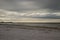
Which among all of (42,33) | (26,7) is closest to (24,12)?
(26,7)

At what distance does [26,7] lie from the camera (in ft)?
2.19

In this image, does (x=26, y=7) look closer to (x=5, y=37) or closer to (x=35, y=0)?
(x=35, y=0)

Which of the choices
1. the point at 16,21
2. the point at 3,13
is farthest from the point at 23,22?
the point at 3,13

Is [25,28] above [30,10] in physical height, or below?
below

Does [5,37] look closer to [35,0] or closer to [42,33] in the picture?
[42,33]

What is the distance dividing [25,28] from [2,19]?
0.15m

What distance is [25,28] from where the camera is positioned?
57 cm

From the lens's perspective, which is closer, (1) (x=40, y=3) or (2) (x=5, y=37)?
(2) (x=5, y=37)

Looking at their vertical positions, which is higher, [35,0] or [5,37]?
[35,0]

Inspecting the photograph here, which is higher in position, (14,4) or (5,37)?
(14,4)

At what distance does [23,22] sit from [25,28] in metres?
0.04

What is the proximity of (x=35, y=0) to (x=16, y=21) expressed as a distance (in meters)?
0.19

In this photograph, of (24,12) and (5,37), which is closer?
(5,37)

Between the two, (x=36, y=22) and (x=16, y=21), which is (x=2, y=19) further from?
(x=36, y=22)
